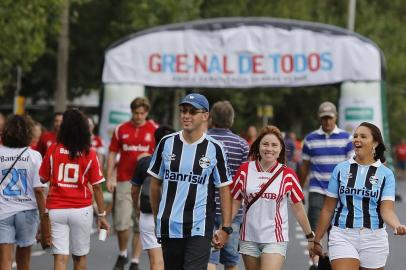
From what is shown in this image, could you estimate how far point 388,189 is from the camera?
29.6 ft

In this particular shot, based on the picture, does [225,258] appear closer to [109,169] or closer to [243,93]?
[109,169]

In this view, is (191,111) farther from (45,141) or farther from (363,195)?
(45,141)

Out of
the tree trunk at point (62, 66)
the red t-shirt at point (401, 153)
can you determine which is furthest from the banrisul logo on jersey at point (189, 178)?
the red t-shirt at point (401, 153)

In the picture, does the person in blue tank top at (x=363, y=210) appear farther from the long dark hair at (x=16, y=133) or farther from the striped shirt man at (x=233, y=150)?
the long dark hair at (x=16, y=133)

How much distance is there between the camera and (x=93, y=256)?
1541cm

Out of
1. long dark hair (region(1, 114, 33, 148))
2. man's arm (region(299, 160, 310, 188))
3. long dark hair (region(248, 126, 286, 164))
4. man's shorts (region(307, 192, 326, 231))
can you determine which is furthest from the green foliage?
long dark hair (region(248, 126, 286, 164))

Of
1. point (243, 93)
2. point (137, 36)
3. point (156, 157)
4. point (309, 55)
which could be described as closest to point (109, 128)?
point (137, 36)

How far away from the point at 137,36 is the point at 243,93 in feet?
74.0

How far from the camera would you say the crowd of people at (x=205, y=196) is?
891cm

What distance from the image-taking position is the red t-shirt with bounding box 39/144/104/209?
10.4 metres

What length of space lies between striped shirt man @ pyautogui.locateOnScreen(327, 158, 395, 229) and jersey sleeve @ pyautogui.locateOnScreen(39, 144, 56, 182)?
2.75 metres

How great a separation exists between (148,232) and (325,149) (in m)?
2.52

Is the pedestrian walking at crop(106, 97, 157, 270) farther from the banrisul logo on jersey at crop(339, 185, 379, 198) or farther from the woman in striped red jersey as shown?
the banrisul logo on jersey at crop(339, 185, 379, 198)

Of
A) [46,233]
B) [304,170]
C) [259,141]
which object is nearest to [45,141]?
[304,170]
